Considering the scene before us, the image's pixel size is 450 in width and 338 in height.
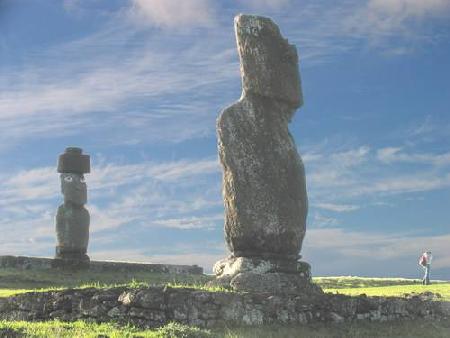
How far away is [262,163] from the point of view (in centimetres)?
1523

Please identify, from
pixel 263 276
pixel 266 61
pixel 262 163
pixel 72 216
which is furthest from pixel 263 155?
pixel 72 216

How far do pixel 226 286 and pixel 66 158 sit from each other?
23.1m

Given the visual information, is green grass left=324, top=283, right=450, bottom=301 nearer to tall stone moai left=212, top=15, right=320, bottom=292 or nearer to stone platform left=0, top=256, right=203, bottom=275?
tall stone moai left=212, top=15, right=320, bottom=292

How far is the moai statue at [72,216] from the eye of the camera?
114 ft

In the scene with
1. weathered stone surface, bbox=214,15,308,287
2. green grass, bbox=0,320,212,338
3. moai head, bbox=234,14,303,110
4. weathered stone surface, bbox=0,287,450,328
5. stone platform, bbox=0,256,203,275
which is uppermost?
moai head, bbox=234,14,303,110

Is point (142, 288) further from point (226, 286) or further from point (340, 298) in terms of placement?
point (340, 298)

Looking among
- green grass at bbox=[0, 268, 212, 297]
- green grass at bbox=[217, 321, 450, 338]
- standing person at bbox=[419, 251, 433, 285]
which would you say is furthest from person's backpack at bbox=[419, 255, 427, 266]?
green grass at bbox=[217, 321, 450, 338]

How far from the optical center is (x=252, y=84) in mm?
15688

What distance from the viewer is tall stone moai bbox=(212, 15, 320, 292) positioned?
15.0m

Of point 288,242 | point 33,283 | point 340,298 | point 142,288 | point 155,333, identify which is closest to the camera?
point 155,333

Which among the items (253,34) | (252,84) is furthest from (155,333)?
(253,34)

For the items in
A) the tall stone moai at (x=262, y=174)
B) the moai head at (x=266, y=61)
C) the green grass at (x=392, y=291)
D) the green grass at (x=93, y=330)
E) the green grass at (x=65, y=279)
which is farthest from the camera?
the green grass at (x=65, y=279)

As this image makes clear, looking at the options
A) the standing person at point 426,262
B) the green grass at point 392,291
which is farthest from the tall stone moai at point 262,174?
the standing person at point 426,262

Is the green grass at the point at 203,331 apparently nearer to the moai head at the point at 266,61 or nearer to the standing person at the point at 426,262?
the moai head at the point at 266,61
